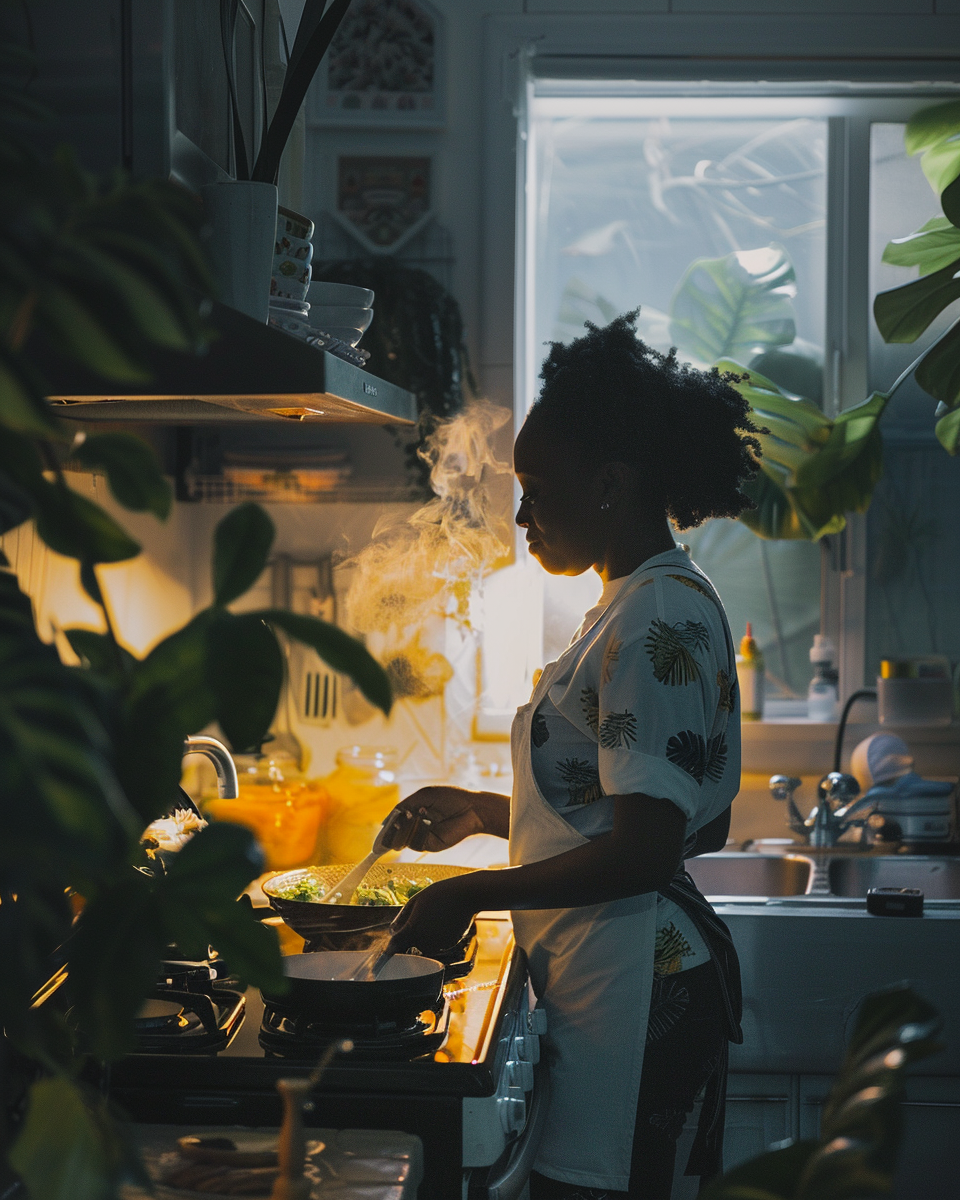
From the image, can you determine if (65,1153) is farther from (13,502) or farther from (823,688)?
(823,688)

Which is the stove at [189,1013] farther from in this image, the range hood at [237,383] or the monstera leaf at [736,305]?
the monstera leaf at [736,305]

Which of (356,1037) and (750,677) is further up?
(750,677)

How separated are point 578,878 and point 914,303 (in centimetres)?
150

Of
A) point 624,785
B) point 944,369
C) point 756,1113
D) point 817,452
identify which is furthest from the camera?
point 817,452

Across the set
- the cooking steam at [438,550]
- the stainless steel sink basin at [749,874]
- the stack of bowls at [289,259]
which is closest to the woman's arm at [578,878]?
the stack of bowls at [289,259]

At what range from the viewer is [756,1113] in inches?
71.7

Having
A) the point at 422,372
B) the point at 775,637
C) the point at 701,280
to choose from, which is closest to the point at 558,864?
the point at 422,372

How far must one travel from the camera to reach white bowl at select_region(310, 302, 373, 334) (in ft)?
4.88

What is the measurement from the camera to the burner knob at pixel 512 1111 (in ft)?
3.49

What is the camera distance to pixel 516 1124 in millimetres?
1121

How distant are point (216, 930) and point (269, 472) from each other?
221 cm

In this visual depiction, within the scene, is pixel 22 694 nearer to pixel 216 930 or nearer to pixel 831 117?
pixel 216 930

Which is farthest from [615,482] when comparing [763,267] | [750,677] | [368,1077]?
[763,267]

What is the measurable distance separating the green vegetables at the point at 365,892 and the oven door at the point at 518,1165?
11.3 inches
